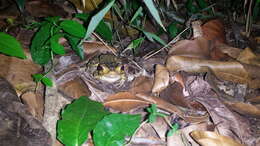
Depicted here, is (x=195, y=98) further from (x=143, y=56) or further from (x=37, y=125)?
(x=37, y=125)

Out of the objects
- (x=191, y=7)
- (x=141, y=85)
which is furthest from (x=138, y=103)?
(x=191, y=7)

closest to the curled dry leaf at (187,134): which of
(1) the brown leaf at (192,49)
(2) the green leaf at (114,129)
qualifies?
(2) the green leaf at (114,129)

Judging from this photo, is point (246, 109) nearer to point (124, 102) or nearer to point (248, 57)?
point (248, 57)

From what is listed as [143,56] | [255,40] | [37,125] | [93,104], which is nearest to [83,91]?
[93,104]

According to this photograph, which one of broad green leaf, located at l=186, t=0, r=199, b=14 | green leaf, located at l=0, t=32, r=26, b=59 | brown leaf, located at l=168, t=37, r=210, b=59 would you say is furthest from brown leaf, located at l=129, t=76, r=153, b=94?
broad green leaf, located at l=186, t=0, r=199, b=14

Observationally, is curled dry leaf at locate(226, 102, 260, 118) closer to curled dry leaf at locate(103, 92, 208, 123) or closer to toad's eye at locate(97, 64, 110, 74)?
curled dry leaf at locate(103, 92, 208, 123)

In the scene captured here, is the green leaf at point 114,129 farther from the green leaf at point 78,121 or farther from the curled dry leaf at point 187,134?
the curled dry leaf at point 187,134
